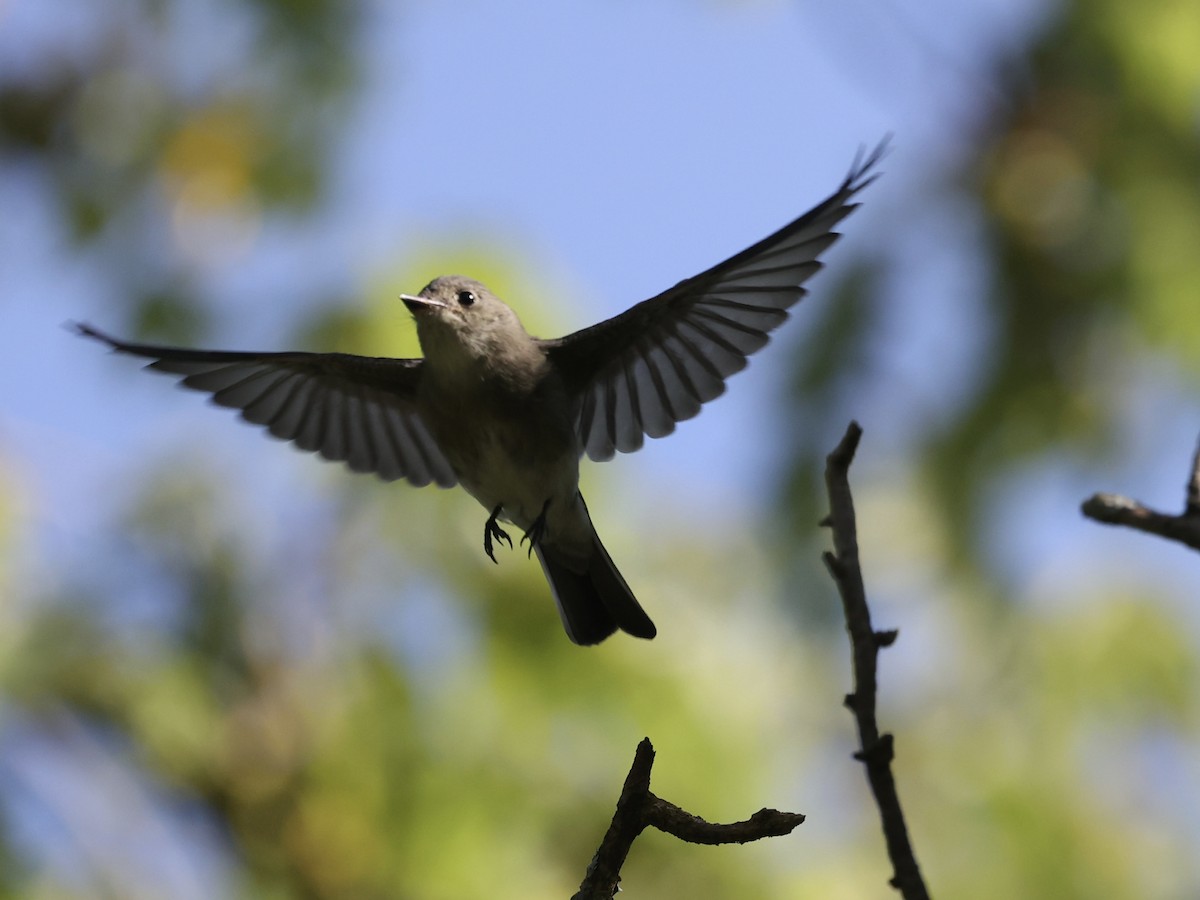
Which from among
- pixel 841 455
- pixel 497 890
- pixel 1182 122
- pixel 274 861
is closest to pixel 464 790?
pixel 497 890

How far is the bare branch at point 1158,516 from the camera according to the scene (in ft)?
6.73

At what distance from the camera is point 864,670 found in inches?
75.0

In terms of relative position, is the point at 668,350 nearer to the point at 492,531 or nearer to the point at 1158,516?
the point at 492,531

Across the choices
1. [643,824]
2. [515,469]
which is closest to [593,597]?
[515,469]

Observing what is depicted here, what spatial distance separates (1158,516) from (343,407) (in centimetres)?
239

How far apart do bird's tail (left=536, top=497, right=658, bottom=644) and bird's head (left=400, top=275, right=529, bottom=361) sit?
0.47 m

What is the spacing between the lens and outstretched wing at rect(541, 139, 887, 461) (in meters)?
3.22

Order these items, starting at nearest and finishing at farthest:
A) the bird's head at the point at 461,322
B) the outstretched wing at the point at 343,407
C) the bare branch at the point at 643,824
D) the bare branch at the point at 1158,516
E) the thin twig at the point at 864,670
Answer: the bare branch at the point at 643,824, the thin twig at the point at 864,670, the bare branch at the point at 1158,516, the bird's head at the point at 461,322, the outstretched wing at the point at 343,407

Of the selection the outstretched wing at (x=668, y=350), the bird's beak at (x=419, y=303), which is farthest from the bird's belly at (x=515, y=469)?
the bird's beak at (x=419, y=303)

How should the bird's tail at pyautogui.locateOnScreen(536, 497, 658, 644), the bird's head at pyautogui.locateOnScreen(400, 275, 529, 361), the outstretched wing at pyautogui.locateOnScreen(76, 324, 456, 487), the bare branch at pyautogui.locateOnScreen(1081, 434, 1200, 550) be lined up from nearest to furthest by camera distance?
the bare branch at pyautogui.locateOnScreen(1081, 434, 1200, 550) → the bird's head at pyautogui.locateOnScreen(400, 275, 529, 361) → the bird's tail at pyautogui.locateOnScreen(536, 497, 658, 644) → the outstretched wing at pyautogui.locateOnScreen(76, 324, 456, 487)

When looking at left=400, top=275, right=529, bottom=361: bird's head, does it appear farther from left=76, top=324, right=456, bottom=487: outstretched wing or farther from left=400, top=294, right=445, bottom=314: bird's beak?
left=76, top=324, right=456, bottom=487: outstretched wing

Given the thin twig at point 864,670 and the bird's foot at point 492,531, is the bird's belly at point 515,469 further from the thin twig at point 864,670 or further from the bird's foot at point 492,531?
the thin twig at point 864,670

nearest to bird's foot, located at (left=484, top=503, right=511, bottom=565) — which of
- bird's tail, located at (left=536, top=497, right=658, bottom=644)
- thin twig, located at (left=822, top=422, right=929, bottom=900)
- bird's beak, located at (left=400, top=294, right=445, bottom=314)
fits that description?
bird's tail, located at (left=536, top=497, right=658, bottom=644)

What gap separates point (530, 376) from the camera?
10.9ft
